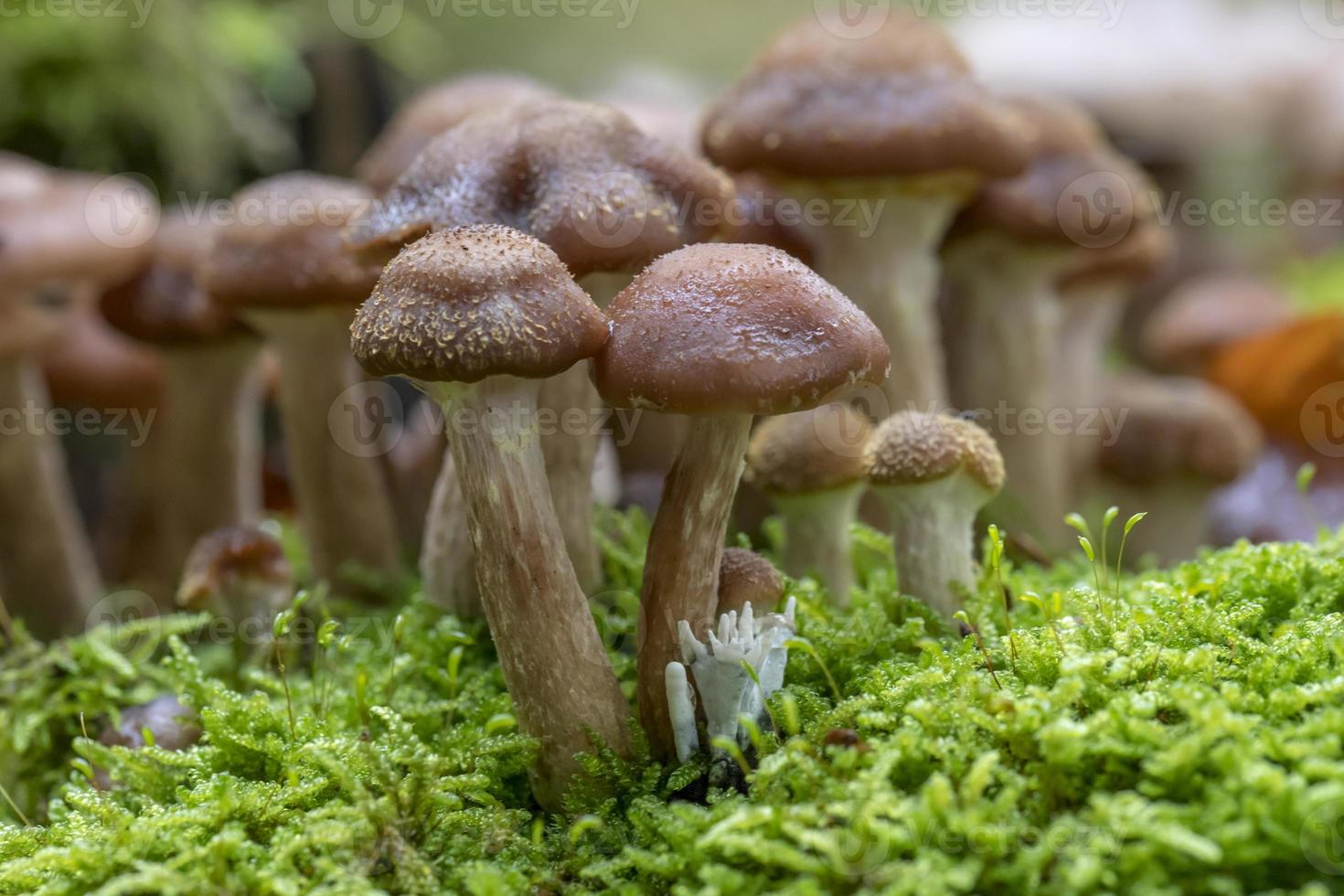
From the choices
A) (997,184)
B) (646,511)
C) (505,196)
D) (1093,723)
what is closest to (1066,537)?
(997,184)

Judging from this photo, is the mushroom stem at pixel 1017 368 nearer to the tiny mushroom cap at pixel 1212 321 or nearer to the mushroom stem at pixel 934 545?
the mushroom stem at pixel 934 545

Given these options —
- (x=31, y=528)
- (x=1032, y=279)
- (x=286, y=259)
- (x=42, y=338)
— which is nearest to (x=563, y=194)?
(x=286, y=259)

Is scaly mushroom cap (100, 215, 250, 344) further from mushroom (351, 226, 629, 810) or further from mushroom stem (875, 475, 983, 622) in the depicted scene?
mushroom stem (875, 475, 983, 622)

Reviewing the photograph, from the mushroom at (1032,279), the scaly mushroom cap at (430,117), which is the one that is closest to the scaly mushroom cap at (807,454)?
the mushroom at (1032,279)

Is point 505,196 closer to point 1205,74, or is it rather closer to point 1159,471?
point 1159,471

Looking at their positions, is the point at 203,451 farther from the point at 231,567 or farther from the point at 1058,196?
the point at 1058,196
